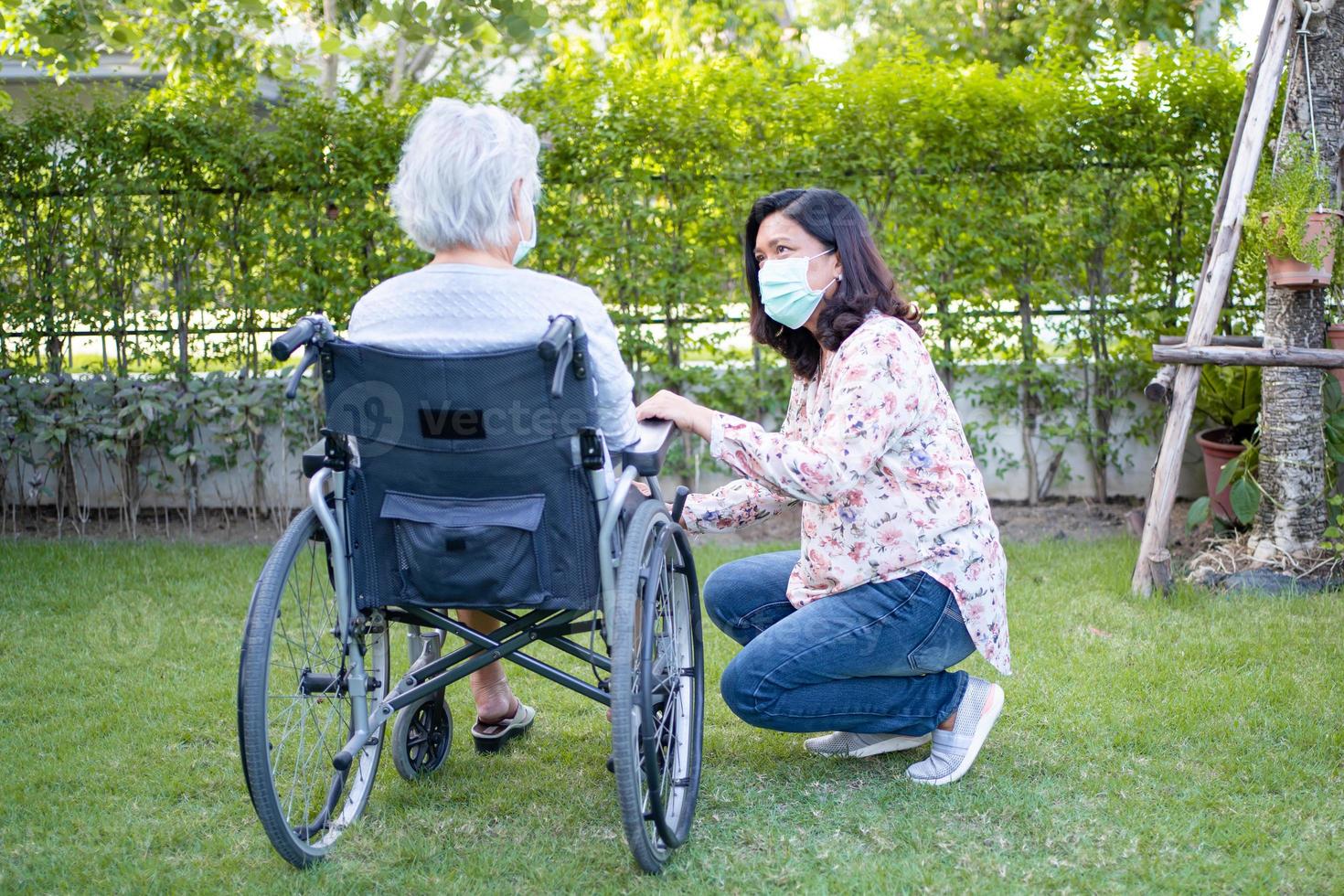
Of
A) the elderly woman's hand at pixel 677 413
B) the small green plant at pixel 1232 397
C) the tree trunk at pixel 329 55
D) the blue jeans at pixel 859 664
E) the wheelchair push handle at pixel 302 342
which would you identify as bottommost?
the blue jeans at pixel 859 664

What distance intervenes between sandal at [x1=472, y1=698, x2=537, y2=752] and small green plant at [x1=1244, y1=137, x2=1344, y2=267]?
9.12 ft

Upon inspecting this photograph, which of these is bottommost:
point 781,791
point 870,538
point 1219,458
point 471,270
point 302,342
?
point 781,791

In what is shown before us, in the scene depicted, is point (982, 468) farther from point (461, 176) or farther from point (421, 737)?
point (461, 176)

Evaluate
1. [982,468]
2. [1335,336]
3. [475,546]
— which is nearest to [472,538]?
[475,546]

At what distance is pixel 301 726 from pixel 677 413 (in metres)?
1.04

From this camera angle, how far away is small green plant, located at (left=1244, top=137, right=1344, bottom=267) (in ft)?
12.7

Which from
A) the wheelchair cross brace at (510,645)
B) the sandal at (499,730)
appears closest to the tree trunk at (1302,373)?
the sandal at (499,730)

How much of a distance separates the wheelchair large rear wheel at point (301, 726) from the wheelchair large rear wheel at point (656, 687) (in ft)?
1.80

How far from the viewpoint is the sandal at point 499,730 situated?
2.91 meters

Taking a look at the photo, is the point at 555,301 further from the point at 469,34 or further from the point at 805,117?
the point at 469,34

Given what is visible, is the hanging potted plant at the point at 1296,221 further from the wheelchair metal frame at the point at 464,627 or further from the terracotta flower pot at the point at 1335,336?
the wheelchair metal frame at the point at 464,627

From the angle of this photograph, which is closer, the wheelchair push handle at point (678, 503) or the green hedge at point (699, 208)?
the wheelchair push handle at point (678, 503)

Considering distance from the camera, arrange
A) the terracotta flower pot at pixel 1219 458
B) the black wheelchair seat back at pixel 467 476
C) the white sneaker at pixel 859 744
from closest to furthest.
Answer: the black wheelchair seat back at pixel 467 476
the white sneaker at pixel 859 744
the terracotta flower pot at pixel 1219 458

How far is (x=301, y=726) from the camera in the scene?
2.60 m
